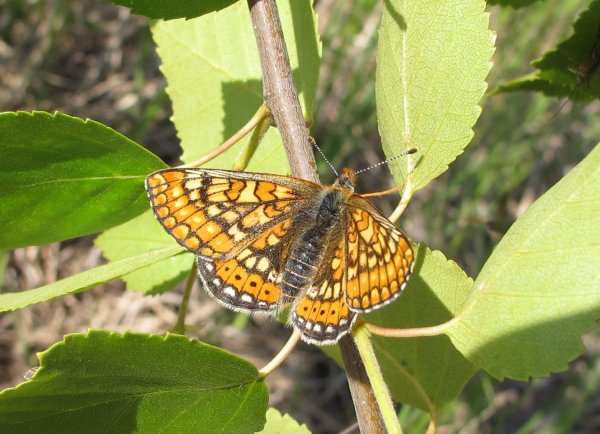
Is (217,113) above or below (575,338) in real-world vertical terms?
above

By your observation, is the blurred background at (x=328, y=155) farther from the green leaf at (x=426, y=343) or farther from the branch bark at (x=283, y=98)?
the branch bark at (x=283, y=98)

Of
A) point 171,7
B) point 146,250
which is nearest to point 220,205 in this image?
point 146,250

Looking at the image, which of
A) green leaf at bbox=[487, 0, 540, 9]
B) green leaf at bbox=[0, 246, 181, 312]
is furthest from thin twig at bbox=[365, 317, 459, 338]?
green leaf at bbox=[487, 0, 540, 9]

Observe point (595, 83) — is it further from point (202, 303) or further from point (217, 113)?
point (202, 303)

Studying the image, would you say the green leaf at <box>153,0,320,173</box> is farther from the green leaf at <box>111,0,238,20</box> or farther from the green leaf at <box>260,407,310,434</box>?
the green leaf at <box>260,407,310,434</box>

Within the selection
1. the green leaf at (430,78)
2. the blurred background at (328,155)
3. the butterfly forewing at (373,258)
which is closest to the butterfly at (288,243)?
the butterfly forewing at (373,258)

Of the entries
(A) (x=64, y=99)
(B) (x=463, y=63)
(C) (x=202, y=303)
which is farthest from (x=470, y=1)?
(A) (x=64, y=99)
